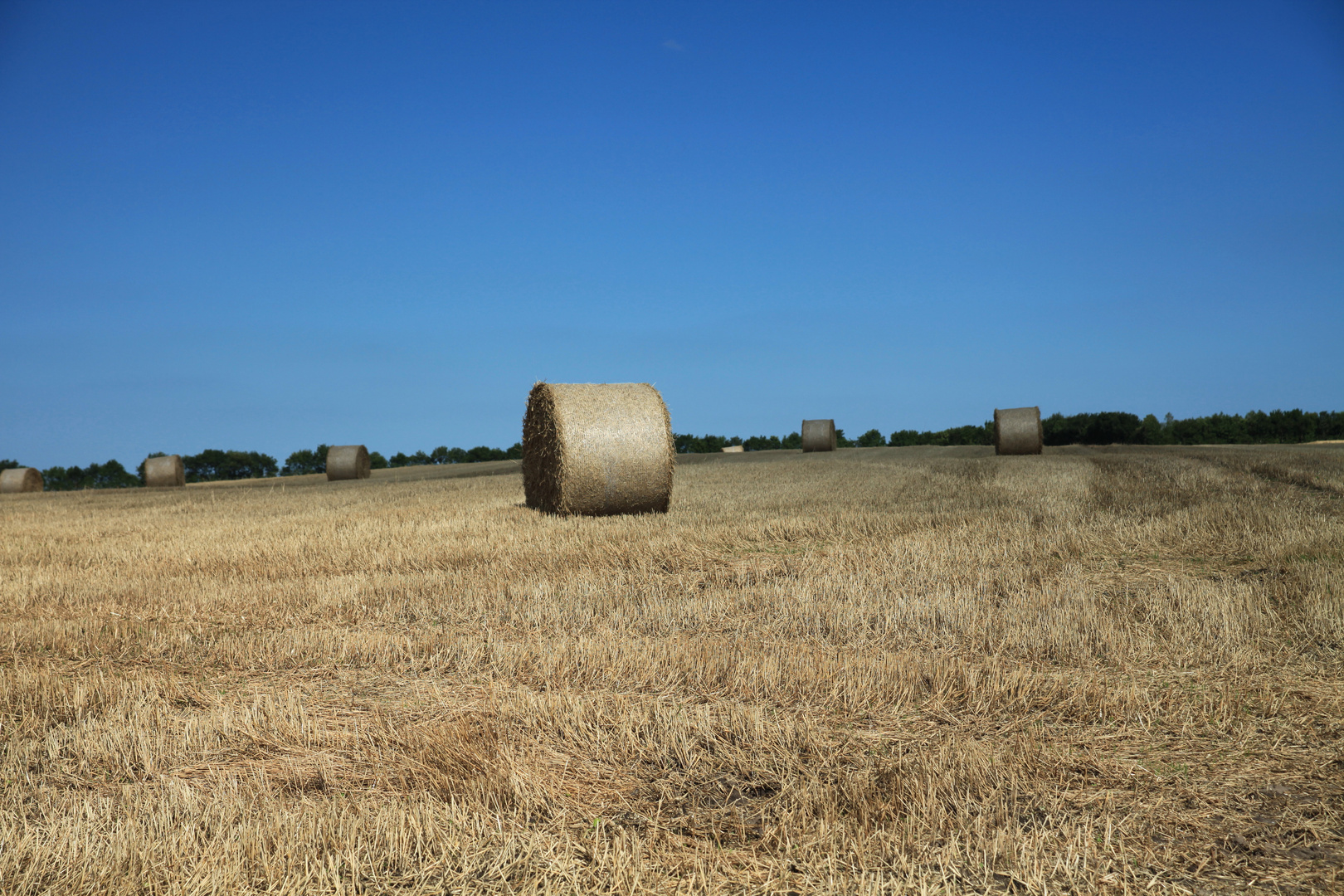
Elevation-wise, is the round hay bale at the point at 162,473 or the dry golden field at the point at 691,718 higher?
the round hay bale at the point at 162,473

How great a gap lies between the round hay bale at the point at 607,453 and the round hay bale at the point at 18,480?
92.3 feet

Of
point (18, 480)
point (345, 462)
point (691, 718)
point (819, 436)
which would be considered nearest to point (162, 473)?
point (18, 480)

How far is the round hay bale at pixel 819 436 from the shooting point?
38031 mm

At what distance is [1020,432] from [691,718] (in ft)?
84.7

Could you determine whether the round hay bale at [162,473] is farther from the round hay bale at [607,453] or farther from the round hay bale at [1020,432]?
the round hay bale at [1020,432]

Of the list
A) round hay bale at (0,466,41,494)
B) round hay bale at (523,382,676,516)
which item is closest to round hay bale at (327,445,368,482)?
round hay bale at (0,466,41,494)

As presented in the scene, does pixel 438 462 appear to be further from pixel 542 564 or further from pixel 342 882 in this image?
pixel 342 882

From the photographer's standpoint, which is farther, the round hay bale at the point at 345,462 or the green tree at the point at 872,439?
the green tree at the point at 872,439

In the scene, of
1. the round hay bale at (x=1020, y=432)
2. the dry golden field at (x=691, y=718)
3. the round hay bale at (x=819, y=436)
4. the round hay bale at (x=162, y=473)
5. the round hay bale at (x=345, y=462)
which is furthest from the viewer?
the round hay bale at (x=819, y=436)

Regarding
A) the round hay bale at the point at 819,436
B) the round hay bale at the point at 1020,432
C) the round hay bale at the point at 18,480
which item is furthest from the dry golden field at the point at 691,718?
the round hay bale at the point at 819,436

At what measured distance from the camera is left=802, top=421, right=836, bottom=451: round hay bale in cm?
3803

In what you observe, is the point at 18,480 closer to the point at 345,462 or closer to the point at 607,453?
the point at 345,462

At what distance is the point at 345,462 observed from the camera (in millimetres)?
30625

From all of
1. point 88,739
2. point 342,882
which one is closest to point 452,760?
point 342,882
